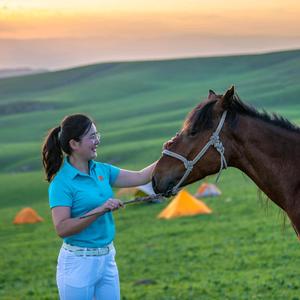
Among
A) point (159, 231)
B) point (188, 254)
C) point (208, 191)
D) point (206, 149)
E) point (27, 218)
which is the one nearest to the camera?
point (206, 149)

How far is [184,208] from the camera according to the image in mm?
27281

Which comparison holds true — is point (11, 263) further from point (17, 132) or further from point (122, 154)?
point (17, 132)

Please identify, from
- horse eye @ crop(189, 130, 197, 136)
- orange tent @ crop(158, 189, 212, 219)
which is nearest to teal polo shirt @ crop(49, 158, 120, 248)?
horse eye @ crop(189, 130, 197, 136)

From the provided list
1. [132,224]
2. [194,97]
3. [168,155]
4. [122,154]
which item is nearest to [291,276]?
[168,155]

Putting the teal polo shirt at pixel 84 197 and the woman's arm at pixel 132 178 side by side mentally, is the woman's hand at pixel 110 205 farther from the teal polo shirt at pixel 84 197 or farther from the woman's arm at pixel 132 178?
the woman's arm at pixel 132 178

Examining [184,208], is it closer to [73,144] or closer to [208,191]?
[208,191]

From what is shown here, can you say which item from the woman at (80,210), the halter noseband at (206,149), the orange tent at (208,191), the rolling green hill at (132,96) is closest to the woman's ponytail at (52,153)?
the woman at (80,210)

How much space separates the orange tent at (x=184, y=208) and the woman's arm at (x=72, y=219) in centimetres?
2178

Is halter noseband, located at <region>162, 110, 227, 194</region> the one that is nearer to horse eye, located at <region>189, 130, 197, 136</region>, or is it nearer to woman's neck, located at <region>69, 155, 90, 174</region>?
horse eye, located at <region>189, 130, 197, 136</region>

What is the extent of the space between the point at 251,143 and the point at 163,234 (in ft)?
58.9

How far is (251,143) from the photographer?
5195 millimetres

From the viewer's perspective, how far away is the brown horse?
5.12m

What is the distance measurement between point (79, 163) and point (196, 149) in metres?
0.95

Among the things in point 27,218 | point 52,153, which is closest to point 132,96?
point 27,218
